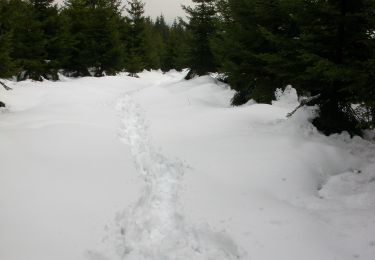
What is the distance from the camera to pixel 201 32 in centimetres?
2814

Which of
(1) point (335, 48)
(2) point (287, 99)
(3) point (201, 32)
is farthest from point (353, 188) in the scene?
(3) point (201, 32)

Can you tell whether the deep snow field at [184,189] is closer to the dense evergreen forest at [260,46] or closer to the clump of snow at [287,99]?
the dense evergreen forest at [260,46]

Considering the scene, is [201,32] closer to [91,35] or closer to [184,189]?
[91,35]

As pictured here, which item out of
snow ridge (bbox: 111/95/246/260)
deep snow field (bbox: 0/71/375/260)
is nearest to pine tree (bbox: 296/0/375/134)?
deep snow field (bbox: 0/71/375/260)

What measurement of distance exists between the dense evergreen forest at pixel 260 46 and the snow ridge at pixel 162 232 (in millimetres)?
4338

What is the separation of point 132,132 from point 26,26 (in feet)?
57.5

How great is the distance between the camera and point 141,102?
1922 centimetres

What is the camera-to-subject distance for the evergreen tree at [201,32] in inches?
1103

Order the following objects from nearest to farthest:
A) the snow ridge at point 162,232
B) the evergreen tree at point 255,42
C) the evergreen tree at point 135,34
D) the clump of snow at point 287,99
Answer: the snow ridge at point 162,232 < the evergreen tree at point 255,42 < the clump of snow at point 287,99 < the evergreen tree at point 135,34

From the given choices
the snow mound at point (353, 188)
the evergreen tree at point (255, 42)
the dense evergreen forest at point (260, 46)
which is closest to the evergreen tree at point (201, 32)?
the dense evergreen forest at point (260, 46)

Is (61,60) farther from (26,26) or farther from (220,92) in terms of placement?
(220,92)

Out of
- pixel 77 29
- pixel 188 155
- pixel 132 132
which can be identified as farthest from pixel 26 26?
pixel 188 155

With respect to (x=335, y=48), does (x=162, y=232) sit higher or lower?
lower

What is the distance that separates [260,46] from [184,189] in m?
9.31
